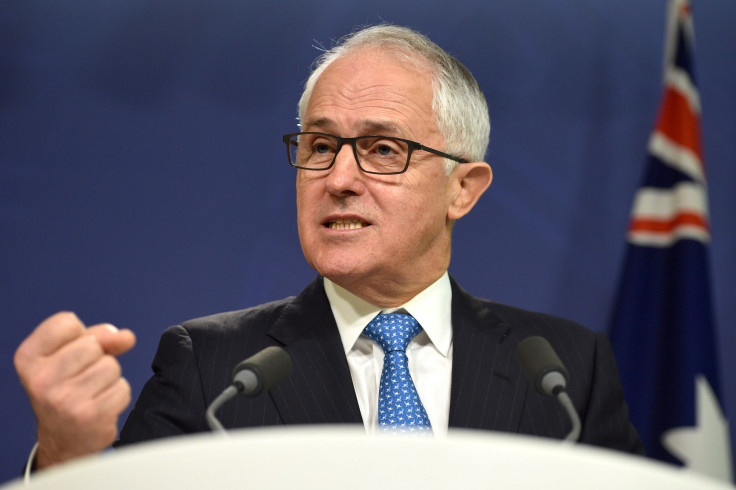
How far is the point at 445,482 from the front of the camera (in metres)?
0.49

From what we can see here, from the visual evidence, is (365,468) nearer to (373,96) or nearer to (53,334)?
(53,334)

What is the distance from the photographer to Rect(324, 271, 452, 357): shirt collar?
174 centimetres

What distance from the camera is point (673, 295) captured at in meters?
2.62

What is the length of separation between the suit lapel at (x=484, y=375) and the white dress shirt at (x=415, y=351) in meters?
0.03

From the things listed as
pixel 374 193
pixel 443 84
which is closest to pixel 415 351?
pixel 374 193

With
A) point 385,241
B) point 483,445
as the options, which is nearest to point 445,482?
point 483,445

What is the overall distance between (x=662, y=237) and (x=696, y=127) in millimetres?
377

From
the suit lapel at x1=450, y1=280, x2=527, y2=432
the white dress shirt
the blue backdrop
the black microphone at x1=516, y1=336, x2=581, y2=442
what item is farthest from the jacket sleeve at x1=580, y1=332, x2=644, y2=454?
the blue backdrop

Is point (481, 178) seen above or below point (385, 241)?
above

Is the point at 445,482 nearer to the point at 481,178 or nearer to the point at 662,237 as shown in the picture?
the point at 481,178

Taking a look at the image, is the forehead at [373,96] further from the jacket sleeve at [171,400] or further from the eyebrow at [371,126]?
the jacket sleeve at [171,400]

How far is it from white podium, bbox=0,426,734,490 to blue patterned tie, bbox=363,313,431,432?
106cm

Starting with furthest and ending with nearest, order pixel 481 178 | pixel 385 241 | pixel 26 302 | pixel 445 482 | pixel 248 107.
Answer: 1. pixel 248 107
2. pixel 26 302
3. pixel 481 178
4. pixel 385 241
5. pixel 445 482

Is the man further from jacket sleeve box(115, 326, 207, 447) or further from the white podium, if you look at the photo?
the white podium
